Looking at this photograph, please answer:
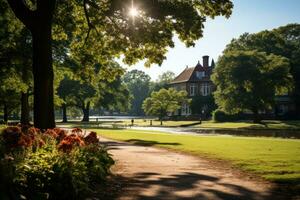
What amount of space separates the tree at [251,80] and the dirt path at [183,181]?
164 feet

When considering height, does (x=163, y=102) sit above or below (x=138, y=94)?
below

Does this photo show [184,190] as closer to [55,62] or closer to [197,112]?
[55,62]

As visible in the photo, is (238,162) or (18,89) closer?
(238,162)


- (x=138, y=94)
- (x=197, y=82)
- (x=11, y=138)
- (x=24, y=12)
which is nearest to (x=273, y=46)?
(x=197, y=82)

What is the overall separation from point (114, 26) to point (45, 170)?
50.3 ft

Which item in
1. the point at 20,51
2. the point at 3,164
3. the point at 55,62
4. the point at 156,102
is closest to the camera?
the point at 3,164

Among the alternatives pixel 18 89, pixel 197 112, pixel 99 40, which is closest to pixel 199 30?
pixel 99 40

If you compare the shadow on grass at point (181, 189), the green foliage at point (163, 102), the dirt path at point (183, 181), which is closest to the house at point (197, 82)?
the green foliage at point (163, 102)

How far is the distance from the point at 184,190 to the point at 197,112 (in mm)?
87585

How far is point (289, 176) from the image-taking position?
13.2 meters

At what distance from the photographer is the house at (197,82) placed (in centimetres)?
10394

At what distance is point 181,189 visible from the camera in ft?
35.4

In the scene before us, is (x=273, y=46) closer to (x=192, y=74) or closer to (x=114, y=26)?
(x=192, y=74)

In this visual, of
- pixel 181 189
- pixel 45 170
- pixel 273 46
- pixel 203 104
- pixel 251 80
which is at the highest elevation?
pixel 273 46
